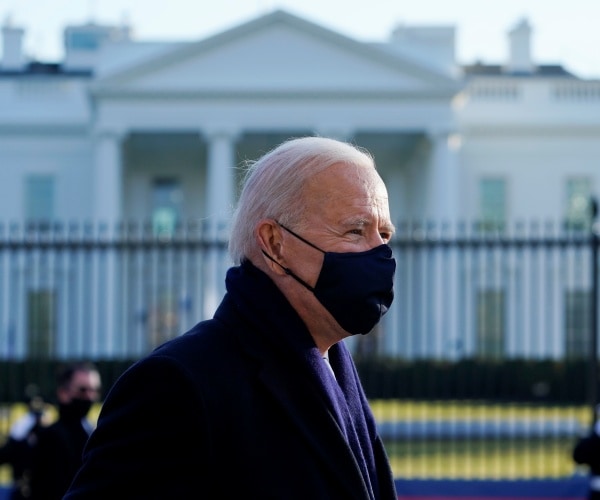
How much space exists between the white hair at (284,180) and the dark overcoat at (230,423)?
0.54ft

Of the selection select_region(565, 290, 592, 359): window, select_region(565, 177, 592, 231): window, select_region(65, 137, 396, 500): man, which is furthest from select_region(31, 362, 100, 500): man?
select_region(565, 177, 592, 231): window

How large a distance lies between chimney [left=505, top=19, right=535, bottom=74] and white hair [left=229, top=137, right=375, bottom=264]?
48.5 meters

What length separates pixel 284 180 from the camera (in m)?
2.61

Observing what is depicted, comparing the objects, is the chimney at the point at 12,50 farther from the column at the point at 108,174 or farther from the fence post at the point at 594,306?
the fence post at the point at 594,306

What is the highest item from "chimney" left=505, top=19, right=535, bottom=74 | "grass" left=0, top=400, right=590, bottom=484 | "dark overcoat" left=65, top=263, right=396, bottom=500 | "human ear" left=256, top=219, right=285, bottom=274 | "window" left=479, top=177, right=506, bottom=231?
"chimney" left=505, top=19, right=535, bottom=74

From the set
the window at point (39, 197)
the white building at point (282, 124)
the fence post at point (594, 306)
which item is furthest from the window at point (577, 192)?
the fence post at point (594, 306)

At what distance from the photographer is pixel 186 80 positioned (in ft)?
137

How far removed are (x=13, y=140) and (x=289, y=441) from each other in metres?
44.0

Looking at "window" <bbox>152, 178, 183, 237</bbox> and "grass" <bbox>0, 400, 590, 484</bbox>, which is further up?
"window" <bbox>152, 178, 183, 237</bbox>

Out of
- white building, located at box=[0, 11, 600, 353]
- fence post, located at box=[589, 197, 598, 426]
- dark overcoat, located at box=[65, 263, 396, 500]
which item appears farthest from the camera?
white building, located at box=[0, 11, 600, 353]

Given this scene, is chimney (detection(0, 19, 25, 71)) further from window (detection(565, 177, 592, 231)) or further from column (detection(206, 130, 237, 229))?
window (detection(565, 177, 592, 231))

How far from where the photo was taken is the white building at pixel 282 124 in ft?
137

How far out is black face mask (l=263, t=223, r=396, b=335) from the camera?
8.48ft

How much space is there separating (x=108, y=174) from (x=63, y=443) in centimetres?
3676
